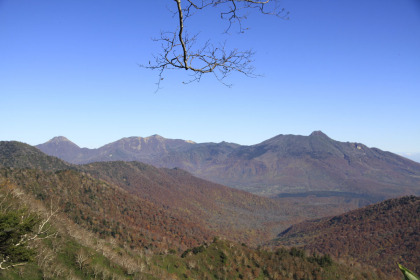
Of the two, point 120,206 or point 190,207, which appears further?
point 190,207

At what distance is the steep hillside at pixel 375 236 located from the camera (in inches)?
3169

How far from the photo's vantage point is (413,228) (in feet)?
319

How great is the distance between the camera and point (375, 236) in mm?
99812

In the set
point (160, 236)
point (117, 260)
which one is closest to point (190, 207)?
point (160, 236)

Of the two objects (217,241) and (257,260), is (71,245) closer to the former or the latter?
(217,241)

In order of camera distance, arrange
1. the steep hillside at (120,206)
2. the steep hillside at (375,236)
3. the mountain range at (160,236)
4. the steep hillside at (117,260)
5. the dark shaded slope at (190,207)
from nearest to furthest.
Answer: the steep hillside at (117,260) < the mountain range at (160,236) < the steep hillside at (120,206) < the steep hillside at (375,236) < the dark shaded slope at (190,207)

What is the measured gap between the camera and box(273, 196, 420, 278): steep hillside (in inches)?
3169

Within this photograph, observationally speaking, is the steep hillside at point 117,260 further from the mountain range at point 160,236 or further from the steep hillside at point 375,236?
the steep hillside at point 375,236

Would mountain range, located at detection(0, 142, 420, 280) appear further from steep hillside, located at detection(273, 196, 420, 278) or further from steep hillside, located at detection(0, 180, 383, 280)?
steep hillside, located at detection(273, 196, 420, 278)

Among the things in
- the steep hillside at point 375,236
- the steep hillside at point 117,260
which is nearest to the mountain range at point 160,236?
the steep hillside at point 117,260

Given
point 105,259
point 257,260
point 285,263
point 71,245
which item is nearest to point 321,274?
point 285,263

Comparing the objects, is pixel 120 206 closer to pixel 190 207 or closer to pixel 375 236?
pixel 375 236

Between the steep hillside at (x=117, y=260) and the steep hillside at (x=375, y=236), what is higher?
the steep hillside at (x=117, y=260)

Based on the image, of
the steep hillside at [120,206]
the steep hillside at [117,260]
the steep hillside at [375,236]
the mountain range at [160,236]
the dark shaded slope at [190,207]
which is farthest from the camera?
the dark shaded slope at [190,207]
